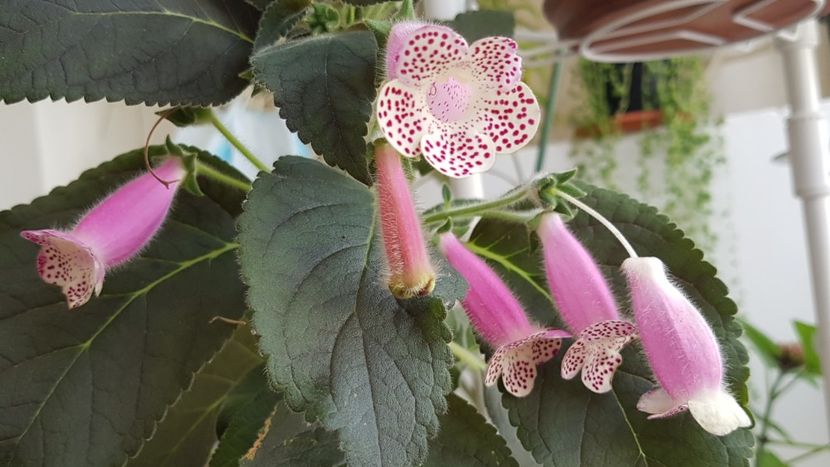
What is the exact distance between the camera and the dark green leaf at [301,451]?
12.5 inches

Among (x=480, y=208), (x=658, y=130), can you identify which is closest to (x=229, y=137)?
(x=480, y=208)

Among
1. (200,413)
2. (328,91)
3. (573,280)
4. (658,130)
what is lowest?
(658,130)

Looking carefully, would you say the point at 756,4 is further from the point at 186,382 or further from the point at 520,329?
the point at 186,382

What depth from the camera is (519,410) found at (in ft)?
1.08

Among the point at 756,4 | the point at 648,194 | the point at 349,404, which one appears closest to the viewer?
the point at 349,404

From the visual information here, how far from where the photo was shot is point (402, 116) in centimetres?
25

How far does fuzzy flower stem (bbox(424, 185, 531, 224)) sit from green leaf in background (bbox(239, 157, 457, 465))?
8cm

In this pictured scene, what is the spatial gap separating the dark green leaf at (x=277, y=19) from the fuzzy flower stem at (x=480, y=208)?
4.5 inches

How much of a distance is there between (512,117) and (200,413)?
275mm

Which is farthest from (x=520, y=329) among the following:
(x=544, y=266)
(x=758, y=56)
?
(x=758, y=56)

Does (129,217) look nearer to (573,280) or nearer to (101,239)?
(101,239)

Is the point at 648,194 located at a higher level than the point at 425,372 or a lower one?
lower

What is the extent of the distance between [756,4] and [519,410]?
38cm

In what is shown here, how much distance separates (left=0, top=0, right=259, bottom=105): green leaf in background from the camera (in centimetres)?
28
